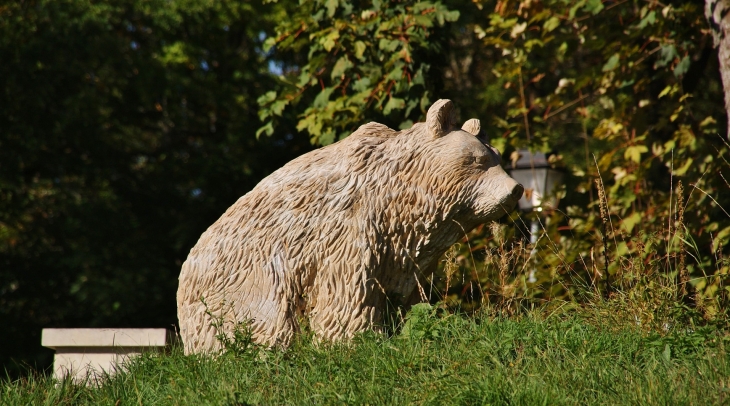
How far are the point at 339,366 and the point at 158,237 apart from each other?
368 inches

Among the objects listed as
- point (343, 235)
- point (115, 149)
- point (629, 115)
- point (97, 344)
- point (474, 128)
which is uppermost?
point (115, 149)

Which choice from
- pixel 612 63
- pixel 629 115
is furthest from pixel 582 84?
pixel 629 115

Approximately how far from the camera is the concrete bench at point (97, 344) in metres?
5.22

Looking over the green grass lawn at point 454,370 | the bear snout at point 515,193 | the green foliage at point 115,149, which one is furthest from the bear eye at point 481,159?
the green foliage at point 115,149

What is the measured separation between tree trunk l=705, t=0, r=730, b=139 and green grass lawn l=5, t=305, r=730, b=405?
2791mm

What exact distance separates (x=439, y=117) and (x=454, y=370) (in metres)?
1.40

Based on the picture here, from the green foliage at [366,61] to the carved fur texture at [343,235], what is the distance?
109 inches

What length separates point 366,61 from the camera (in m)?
7.68

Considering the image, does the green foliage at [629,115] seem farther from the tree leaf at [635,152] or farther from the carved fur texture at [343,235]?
the carved fur texture at [343,235]

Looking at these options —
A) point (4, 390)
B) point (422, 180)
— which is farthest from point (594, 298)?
point (4, 390)

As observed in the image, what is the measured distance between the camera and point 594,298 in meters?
4.79

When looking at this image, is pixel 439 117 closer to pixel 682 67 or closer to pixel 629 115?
pixel 682 67

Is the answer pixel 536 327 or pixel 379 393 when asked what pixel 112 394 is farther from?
pixel 536 327

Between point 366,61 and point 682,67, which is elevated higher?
point 366,61
